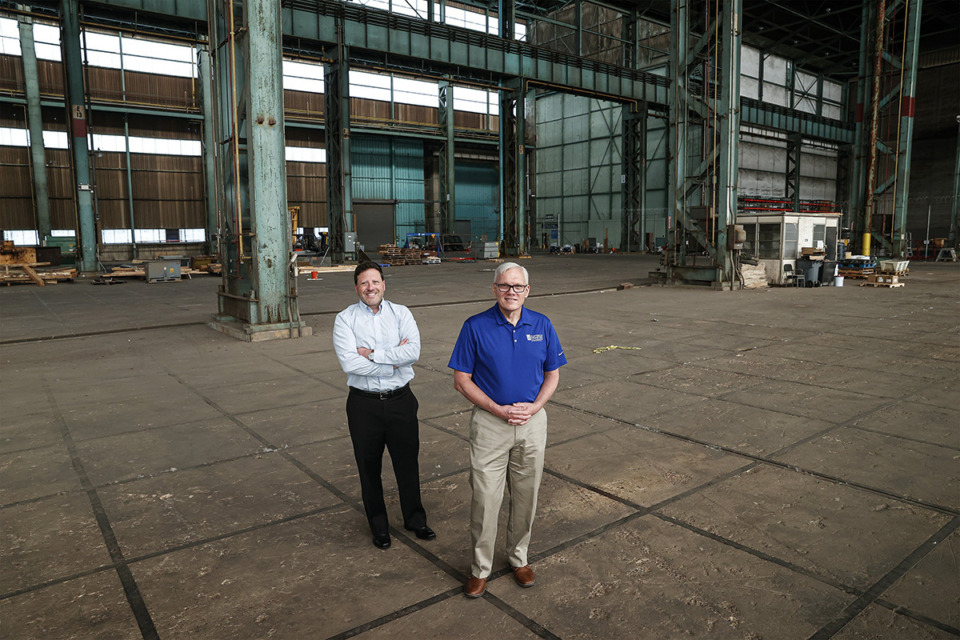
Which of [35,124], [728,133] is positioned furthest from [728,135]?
[35,124]

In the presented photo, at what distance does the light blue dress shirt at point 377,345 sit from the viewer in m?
3.25

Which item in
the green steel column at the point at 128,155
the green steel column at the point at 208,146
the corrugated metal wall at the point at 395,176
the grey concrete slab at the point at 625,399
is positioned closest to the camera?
the grey concrete slab at the point at 625,399

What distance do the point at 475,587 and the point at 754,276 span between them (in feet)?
53.2

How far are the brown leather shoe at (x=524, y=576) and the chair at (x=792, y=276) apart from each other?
56.4 ft

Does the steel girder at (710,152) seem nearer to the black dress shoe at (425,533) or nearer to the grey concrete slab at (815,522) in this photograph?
the grey concrete slab at (815,522)

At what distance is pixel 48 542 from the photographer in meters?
3.39

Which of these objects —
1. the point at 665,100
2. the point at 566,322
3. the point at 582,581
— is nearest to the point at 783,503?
the point at 582,581

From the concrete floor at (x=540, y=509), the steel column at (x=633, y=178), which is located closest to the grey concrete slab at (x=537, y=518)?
the concrete floor at (x=540, y=509)

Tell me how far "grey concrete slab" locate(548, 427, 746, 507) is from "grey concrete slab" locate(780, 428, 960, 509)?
1.97 feet

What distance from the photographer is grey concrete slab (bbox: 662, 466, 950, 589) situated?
314cm

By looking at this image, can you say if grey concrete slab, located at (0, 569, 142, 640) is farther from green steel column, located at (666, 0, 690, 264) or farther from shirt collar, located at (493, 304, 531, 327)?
green steel column, located at (666, 0, 690, 264)

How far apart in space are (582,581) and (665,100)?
34294 mm

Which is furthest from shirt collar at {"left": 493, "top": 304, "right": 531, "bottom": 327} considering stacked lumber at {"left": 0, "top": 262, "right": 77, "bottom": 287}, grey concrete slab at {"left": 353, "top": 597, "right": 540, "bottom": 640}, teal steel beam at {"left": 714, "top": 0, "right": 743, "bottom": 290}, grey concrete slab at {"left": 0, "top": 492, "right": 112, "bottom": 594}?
stacked lumber at {"left": 0, "top": 262, "right": 77, "bottom": 287}

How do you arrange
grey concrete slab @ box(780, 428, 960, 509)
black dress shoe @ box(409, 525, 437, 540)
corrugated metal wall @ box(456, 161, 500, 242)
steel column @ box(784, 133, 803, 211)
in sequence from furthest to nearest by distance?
corrugated metal wall @ box(456, 161, 500, 242) → steel column @ box(784, 133, 803, 211) → grey concrete slab @ box(780, 428, 960, 509) → black dress shoe @ box(409, 525, 437, 540)
